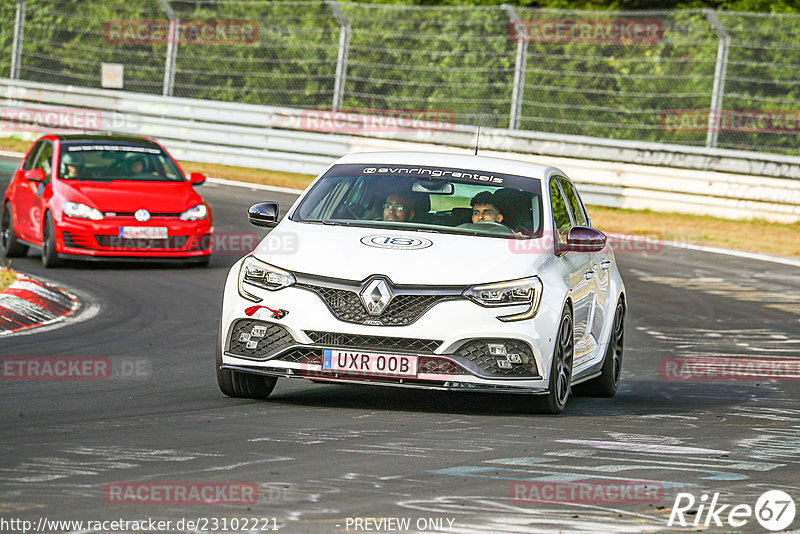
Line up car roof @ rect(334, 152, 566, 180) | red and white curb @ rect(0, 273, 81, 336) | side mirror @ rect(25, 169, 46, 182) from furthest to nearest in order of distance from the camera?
side mirror @ rect(25, 169, 46, 182) < red and white curb @ rect(0, 273, 81, 336) < car roof @ rect(334, 152, 566, 180)

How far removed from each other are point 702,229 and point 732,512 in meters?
18.0

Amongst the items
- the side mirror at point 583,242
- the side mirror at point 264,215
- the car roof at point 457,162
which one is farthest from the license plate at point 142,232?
the side mirror at point 583,242

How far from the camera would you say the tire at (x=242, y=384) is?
363 inches

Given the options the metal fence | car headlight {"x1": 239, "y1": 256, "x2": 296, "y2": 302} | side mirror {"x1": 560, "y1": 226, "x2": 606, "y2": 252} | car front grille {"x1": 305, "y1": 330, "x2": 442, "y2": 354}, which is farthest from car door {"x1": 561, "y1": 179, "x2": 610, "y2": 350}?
the metal fence

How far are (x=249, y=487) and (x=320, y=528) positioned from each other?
0.75m

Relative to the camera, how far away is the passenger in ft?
31.8

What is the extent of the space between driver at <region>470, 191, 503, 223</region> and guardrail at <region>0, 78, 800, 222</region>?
15.6 m

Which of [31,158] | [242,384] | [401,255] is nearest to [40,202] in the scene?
[31,158]

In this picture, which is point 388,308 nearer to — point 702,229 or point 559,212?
point 559,212

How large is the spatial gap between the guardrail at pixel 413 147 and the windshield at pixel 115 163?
8669 mm

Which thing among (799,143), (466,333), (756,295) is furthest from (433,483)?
(799,143)

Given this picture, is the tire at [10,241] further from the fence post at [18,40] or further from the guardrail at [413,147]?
the fence post at [18,40]

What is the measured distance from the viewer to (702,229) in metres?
24.1

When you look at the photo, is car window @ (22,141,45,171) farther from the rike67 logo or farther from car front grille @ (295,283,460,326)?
the rike67 logo
